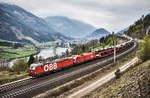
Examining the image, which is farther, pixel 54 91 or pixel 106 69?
pixel 106 69

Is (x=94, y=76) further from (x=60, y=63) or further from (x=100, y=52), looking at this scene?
(x=100, y=52)

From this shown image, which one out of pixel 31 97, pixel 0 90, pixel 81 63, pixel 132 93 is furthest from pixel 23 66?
pixel 132 93

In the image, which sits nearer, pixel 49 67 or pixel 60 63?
pixel 49 67

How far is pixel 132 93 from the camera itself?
1492 cm

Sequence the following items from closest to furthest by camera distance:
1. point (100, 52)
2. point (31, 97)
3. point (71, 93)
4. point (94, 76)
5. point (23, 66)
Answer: point (31, 97) < point (71, 93) < point (94, 76) < point (100, 52) < point (23, 66)

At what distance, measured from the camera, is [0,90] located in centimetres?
2745

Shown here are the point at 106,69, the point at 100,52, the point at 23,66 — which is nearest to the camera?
the point at 106,69

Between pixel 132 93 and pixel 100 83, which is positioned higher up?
pixel 132 93

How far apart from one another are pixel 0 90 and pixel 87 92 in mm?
18035

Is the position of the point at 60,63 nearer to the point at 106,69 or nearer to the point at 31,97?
the point at 106,69

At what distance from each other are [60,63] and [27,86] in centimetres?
1424

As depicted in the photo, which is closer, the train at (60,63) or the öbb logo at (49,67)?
the train at (60,63)

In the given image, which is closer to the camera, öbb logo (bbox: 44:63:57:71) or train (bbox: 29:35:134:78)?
train (bbox: 29:35:134:78)

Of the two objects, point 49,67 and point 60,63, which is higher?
point 60,63
